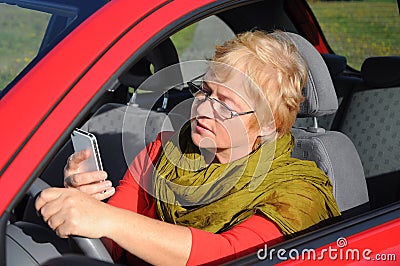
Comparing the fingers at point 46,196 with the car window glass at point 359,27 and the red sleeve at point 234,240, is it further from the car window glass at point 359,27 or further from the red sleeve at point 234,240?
the car window glass at point 359,27

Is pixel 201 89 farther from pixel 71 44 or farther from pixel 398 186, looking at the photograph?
pixel 398 186

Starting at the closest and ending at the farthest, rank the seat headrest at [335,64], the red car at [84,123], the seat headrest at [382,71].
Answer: the red car at [84,123] < the seat headrest at [382,71] < the seat headrest at [335,64]

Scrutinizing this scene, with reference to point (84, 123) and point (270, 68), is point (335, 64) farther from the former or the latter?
point (84, 123)

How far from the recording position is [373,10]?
12.6 m

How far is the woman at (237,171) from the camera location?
1694 millimetres

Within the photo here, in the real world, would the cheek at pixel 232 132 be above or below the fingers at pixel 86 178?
below

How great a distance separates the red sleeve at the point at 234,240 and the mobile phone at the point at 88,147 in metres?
0.26

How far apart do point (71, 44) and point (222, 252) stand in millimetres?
571

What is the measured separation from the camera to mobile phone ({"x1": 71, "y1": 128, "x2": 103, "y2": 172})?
164 centimetres

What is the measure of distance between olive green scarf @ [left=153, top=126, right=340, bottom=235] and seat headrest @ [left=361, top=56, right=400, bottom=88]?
2.98ft

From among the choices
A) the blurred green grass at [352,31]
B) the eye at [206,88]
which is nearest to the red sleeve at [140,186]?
the eye at [206,88]

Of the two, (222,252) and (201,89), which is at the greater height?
(201,89)

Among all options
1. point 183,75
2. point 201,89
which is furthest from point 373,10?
point 201,89

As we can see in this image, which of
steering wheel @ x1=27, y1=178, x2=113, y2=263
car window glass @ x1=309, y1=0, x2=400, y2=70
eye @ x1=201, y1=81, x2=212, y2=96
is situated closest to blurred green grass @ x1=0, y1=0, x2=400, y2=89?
car window glass @ x1=309, y1=0, x2=400, y2=70
